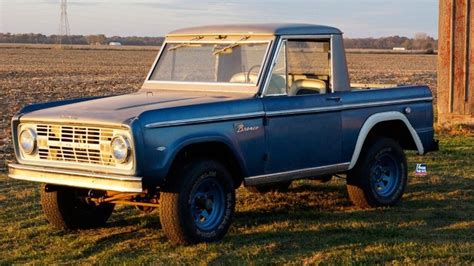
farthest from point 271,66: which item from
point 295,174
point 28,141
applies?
point 28,141

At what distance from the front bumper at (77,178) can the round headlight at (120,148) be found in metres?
0.14

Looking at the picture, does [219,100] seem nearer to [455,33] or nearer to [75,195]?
→ [75,195]

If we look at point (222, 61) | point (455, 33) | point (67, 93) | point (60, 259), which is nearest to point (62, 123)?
point (60, 259)

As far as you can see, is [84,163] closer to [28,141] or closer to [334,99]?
[28,141]

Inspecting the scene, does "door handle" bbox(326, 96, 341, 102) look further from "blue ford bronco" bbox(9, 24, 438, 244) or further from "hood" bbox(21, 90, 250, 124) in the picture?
"hood" bbox(21, 90, 250, 124)

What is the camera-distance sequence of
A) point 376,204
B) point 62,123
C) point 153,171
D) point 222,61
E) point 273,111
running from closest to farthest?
1. point 153,171
2. point 62,123
3. point 273,111
4. point 222,61
5. point 376,204

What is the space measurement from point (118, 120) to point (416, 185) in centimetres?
474

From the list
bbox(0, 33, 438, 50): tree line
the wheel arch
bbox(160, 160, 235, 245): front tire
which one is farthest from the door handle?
bbox(0, 33, 438, 50): tree line

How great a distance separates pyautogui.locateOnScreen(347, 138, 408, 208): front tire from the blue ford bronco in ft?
0.04

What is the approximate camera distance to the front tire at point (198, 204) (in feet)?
22.4

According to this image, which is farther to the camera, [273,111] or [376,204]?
[376,204]

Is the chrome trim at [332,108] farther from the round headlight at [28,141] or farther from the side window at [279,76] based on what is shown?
the round headlight at [28,141]

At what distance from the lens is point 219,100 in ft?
24.2

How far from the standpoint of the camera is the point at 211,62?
825 centimetres
